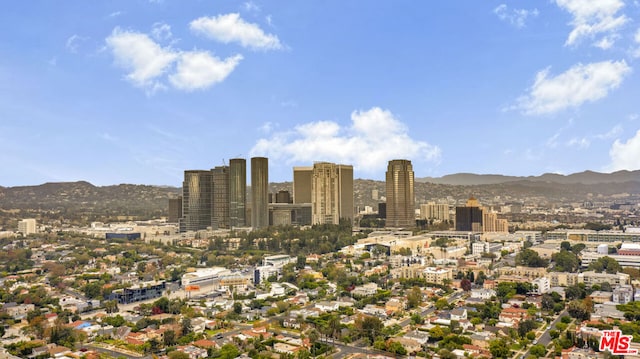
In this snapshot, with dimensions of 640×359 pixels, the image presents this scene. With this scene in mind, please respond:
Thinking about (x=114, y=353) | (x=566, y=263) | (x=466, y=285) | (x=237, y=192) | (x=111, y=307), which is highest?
(x=237, y=192)

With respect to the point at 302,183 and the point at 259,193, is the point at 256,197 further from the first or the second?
the point at 302,183

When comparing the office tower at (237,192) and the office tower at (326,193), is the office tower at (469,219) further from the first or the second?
the office tower at (237,192)

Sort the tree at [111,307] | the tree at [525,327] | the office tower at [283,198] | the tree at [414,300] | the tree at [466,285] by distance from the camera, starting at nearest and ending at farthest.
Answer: the tree at [525,327] < the tree at [414,300] < the tree at [111,307] < the tree at [466,285] < the office tower at [283,198]

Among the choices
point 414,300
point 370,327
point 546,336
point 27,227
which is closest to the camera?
point 370,327

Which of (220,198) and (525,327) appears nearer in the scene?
(525,327)

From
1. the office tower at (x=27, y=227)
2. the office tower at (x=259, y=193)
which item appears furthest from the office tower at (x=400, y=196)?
the office tower at (x=27, y=227)

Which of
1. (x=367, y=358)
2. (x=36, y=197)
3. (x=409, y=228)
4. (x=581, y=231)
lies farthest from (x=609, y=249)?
(x=36, y=197)

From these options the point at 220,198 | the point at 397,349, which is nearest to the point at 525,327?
the point at 397,349

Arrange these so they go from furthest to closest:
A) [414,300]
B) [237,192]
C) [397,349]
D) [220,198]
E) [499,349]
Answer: [220,198], [237,192], [414,300], [397,349], [499,349]

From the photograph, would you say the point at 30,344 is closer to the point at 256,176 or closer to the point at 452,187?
the point at 256,176
